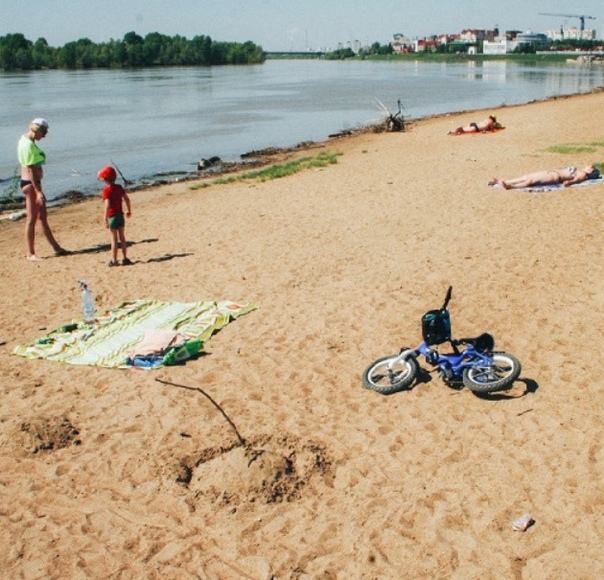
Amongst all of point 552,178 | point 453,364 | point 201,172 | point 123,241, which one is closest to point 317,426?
point 453,364

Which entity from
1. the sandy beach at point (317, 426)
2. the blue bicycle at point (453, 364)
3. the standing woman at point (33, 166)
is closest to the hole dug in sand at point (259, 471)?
the sandy beach at point (317, 426)

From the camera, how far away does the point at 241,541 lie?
4.05m

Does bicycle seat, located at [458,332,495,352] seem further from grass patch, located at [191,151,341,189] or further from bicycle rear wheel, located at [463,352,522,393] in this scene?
grass patch, located at [191,151,341,189]

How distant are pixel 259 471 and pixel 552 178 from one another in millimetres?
10633

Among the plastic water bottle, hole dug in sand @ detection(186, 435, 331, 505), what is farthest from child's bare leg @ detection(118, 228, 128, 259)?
→ hole dug in sand @ detection(186, 435, 331, 505)

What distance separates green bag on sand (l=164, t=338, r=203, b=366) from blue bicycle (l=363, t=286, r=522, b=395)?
183 cm

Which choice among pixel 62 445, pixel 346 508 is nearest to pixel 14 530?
pixel 62 445

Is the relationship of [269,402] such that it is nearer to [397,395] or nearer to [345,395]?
[345,395]

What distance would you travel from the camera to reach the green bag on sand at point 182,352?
6328mm

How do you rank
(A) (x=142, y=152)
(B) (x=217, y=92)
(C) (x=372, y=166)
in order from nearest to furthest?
(C) (x=372, y=166) → (A) (x=142, y=152) → (B) (x=217, y=92)

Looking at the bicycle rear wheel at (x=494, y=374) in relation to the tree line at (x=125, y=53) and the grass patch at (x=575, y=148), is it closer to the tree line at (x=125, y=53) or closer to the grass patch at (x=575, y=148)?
the grass patch at (x=575, y=148)

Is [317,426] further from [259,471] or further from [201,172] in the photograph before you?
[201,172]

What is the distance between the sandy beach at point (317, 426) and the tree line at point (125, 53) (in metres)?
120

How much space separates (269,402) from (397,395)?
114cm
